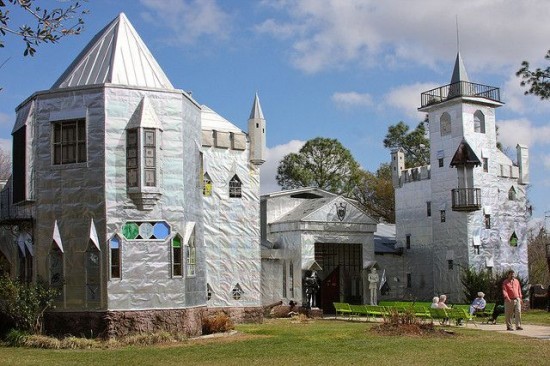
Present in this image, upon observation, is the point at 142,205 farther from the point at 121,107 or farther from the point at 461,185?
the point at 461,185

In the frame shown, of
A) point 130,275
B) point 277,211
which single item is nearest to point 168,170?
point 130,275

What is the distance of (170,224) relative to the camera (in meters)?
24.6

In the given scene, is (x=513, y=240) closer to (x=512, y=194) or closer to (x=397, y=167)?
(x=512, y=194)

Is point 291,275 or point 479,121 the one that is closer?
point 291,275

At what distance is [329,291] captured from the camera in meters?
42.4

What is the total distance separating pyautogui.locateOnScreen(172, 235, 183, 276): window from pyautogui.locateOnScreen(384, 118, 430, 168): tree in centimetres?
4383

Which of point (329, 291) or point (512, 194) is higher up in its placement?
point (512, 194)

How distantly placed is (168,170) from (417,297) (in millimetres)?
23453

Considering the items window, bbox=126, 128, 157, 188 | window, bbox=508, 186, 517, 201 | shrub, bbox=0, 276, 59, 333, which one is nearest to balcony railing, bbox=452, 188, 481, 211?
window, bbox=508, 186, 517, 201

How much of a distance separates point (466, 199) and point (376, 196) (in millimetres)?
25346

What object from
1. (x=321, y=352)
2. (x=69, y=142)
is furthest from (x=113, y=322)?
(x=321, y=352)

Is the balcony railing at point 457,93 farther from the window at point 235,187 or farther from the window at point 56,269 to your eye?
the window at point 56,269

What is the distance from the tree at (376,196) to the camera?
64.2 meters

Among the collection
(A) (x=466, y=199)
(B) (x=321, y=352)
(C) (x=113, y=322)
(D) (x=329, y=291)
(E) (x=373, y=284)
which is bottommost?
(B) (x=321, y=352)
